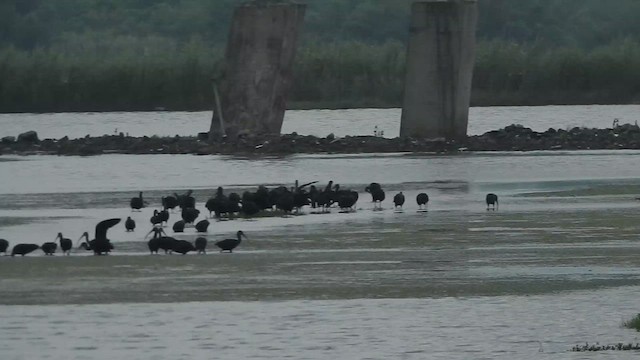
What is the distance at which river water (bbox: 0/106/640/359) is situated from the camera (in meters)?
15.8

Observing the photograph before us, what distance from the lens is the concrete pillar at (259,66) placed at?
43344 mm

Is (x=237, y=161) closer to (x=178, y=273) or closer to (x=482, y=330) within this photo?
(x=178, y=273)

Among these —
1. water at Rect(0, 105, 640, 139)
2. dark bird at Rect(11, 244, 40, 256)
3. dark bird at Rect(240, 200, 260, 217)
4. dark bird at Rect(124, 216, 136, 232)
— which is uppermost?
water at Rect(0, 105, 640, 139)

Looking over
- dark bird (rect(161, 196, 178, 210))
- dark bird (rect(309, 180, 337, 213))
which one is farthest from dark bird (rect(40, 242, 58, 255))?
dark bird (rect(309, 180, 337, 213))

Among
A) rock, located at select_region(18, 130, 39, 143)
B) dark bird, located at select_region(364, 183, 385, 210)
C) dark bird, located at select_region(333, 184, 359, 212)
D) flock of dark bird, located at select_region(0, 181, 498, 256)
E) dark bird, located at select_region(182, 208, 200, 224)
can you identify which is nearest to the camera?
flock of dark bird, located at select_region(0, 181, 498, 256)

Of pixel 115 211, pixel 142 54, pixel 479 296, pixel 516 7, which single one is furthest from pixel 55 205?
pixel 516 7

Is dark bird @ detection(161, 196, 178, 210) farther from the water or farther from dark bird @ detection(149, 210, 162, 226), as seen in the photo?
the water

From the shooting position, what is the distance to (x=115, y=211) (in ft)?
92.2

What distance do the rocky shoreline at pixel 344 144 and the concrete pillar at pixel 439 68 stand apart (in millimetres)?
455

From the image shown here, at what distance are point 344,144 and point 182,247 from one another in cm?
2150

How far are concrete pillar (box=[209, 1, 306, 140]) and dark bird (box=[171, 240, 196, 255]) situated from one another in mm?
21880

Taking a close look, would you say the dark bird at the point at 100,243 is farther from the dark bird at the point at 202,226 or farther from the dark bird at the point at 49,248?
the dark bird at the point at 202,226

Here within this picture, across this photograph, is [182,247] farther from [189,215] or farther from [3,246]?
[189,215]

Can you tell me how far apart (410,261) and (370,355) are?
5471 millimetres
